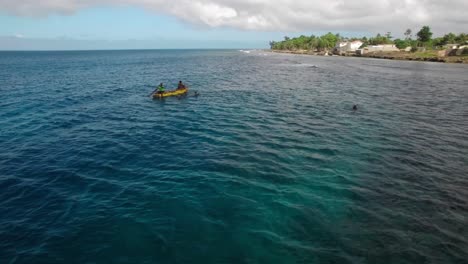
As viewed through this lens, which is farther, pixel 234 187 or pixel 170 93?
pixel 170 93

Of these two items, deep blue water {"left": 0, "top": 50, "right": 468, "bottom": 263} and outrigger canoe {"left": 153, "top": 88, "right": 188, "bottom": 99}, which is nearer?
deep blue water {"left": 0, "top": 50, "right": 468, "bottom": 263}

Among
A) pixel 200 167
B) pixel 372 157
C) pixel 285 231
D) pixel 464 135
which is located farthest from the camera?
pixel 464 135

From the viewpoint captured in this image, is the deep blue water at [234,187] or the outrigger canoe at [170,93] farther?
the outrigger canoe at [170,93]

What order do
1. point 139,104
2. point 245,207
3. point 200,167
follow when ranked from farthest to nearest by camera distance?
point 139,104 < point 200,167 < point 245,207

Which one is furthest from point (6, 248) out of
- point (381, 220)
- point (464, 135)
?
point (464, 135)

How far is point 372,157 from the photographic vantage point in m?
24.3

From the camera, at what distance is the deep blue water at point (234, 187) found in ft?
46.2

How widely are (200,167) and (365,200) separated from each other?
462 inches

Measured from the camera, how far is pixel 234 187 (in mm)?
19531

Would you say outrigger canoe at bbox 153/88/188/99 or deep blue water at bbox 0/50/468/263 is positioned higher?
outrigger canoe at bbox 153/88/188/99

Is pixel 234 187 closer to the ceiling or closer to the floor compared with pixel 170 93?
closer to the floor

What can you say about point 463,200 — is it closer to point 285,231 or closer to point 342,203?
point 342,203

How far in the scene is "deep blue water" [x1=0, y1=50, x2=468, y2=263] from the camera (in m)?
14.1

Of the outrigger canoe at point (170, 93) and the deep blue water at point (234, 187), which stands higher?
the outrigger canoe at point (170, 93)
